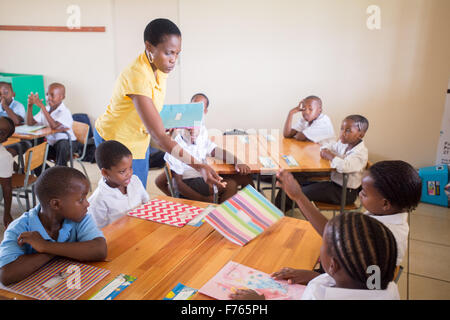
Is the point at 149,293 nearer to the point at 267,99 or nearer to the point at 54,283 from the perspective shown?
the point at 54,283

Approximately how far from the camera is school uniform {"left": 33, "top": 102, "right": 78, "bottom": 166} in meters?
4.08

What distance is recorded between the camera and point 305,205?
153 cm

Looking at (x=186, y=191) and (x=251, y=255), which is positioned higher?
(x=251, y=255)

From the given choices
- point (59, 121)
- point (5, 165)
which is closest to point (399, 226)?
point (5, 165)

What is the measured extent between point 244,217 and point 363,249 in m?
0.76

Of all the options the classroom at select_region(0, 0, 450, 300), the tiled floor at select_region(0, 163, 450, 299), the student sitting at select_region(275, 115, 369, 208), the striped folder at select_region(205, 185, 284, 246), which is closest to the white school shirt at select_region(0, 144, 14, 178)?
the classroom at select_region(0, 0, 450, 300)

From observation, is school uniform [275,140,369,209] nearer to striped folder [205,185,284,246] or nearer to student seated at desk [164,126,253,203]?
student seated at desk [164,126,253,203]

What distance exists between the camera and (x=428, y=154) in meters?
4.33

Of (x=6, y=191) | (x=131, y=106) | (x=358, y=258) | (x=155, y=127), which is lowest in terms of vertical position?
(x=6, y=191)

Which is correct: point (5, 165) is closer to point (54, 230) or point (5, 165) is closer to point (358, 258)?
point (54, 230)

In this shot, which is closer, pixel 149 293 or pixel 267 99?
pixel 149 293

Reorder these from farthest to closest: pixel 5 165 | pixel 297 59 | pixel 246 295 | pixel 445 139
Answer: pixel 297 59, pixel 445 139, pixel 5 165, pixel 246 295
